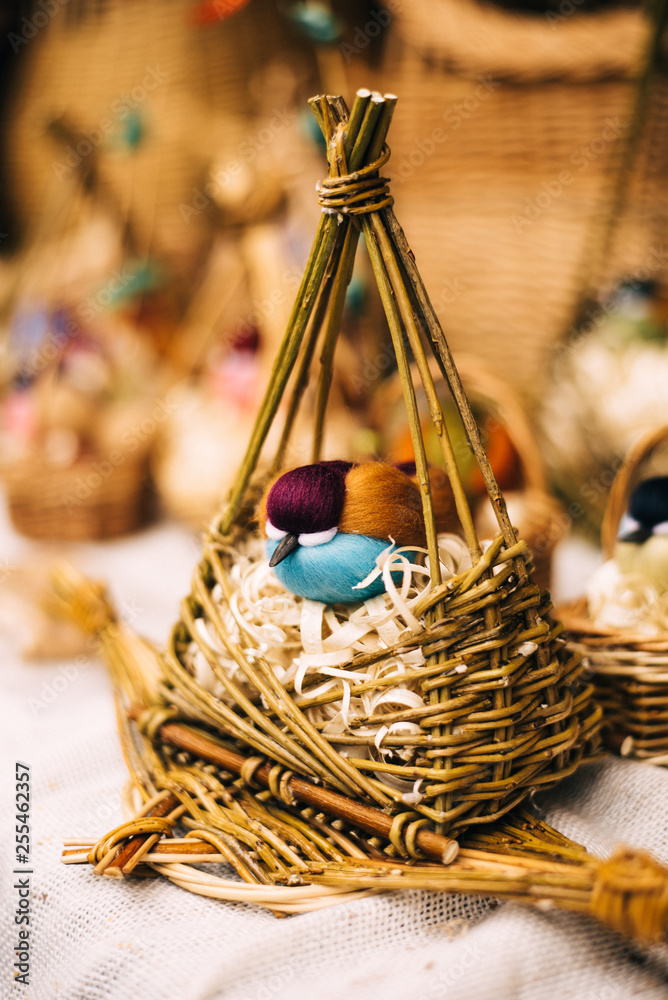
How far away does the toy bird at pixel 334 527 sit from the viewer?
570 millimetres

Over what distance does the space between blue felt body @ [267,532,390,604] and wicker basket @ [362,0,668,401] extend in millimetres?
835

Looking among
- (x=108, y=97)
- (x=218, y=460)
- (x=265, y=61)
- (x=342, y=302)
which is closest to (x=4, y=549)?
(x=218, y=460)

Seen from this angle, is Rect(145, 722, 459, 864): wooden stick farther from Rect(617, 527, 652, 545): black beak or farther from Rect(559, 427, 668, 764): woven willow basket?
Rect(617, 527, 652, 545): black beak

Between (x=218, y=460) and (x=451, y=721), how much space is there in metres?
0.80

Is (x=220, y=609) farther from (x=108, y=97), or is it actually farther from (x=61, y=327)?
(x=108, y=97)

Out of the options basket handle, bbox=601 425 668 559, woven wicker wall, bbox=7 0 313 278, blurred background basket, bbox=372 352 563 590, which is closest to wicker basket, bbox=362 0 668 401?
blurred background basket, bbox=372 352 563 590

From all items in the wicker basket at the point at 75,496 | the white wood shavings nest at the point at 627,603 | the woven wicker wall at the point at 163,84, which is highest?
the woven wicker wall at the point at 163,84

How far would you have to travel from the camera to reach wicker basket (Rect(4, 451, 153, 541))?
4.20ft

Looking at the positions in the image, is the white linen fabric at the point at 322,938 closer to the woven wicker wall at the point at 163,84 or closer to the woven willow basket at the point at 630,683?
the woven willow basket at the point at 630,683

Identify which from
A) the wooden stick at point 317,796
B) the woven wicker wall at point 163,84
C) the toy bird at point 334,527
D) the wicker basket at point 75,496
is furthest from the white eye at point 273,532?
the woven wicker wall at point 163,84

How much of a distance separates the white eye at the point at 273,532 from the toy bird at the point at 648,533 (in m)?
0.38

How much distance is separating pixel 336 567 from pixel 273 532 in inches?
2.5

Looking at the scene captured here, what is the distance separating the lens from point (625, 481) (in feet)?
2.64

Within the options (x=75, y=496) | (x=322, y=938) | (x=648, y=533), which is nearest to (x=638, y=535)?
(x=648, y=533)
